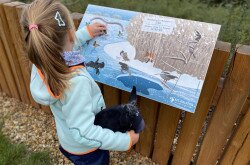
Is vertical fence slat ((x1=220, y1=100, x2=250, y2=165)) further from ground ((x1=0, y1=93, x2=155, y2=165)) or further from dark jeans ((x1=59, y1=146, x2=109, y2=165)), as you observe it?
dark jeans ((x1=59, y1=146, x2=109, y2=165))

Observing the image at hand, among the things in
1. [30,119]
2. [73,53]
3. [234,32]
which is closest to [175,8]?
[234,32]

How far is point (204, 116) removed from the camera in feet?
6.43

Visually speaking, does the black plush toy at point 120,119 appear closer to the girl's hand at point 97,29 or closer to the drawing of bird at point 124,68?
the drawing of bird at point 124,68

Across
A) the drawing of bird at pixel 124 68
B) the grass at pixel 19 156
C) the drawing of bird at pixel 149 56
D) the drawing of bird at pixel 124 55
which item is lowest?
the grass at pixel 19 156

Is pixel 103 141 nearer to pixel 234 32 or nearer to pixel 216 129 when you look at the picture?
pixel 216 129

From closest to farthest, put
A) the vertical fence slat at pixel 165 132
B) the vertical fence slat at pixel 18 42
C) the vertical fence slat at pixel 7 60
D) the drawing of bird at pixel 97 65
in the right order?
the drawing of bird at pixel 97 65
the vertical fence slat at pixel 165 132
the vertical fence slat at pixel 18 42
the vertical fence slat at pixel 7 60

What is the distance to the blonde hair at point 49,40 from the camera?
4.25ft

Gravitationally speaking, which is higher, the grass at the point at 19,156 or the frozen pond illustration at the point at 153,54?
the frozen pond illustration at the point at 153,54

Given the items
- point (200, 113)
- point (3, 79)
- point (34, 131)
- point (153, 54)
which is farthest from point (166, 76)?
point (3, 79)

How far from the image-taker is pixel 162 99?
1688mm

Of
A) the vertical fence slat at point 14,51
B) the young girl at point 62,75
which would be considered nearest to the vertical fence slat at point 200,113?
the young girl at point 62,75

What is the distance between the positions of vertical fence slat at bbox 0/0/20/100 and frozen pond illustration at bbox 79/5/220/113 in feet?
3.88

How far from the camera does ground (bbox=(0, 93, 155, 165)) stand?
2.66 m

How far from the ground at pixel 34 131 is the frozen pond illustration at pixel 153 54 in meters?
1.06
